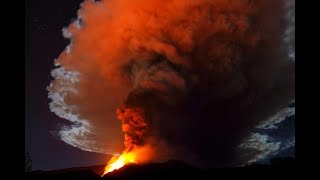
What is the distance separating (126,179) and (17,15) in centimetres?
4008

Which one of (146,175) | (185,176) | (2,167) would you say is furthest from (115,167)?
(2,167)

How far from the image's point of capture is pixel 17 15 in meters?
10.4

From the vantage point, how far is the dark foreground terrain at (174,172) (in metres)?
49.8

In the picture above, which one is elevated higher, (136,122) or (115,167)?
(136,122)

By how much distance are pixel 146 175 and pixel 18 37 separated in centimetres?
4219

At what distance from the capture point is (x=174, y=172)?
54969 mm

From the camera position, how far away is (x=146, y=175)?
5069cm

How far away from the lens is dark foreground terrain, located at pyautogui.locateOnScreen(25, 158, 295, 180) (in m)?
49.8
